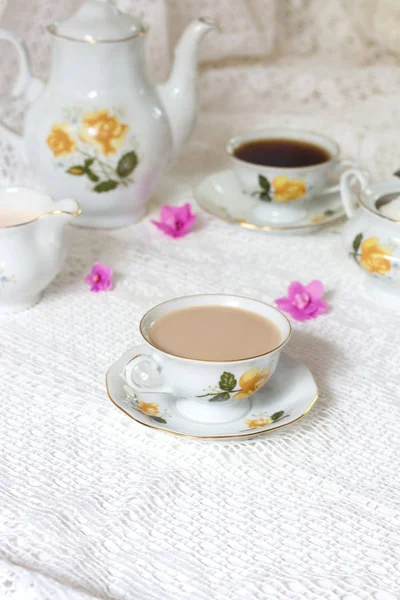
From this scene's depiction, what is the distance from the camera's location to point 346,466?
0.67m

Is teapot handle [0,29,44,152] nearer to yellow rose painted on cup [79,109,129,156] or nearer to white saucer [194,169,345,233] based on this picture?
yellow rose painted on cup [79,109,129,156]

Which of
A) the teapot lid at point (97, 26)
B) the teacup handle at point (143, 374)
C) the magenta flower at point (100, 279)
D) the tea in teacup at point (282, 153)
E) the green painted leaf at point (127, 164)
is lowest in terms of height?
the magenta flower at point (100, 279)

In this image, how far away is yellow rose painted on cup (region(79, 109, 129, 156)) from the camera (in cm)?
101

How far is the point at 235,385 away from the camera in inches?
26.2

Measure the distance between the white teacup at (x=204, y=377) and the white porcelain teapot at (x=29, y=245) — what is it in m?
0.20

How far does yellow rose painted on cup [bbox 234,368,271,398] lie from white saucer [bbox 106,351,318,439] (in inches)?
1.1

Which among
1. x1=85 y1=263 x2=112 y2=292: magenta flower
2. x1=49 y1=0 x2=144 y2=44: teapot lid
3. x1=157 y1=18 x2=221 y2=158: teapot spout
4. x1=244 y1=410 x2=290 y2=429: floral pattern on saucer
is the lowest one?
x1=85 y1=263 x2=112 y2=292: magenta flower

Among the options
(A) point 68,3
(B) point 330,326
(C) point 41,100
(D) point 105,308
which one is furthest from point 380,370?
(A) point 68,3

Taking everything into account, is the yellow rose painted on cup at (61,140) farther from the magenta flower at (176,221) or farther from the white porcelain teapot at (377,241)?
the white porcelain teapot at (377,241)

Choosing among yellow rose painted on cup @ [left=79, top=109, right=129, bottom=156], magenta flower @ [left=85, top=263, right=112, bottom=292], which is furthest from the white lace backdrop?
yellow rose painted on cup @ [left=79, top=109, right=129, bottom=156]

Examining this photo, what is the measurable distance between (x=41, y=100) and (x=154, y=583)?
0.70m

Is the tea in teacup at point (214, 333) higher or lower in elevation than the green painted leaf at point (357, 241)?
higher

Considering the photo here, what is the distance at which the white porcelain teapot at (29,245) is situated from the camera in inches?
33.4

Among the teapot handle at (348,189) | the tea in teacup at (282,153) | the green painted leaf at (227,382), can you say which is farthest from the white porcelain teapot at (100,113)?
the green painted leaf at (227,382)
